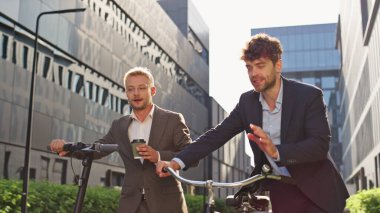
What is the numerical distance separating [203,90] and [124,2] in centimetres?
2886

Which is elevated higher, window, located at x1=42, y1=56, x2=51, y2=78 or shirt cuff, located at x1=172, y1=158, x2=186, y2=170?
window, located at x1=42, y1=56, x2=51, y2=78

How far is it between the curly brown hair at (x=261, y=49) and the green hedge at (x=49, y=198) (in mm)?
9066

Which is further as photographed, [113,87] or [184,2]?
[184,2]

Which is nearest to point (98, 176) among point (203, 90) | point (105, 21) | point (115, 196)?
point (105, 21)

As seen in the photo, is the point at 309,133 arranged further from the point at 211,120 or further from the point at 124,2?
the point at 211,120

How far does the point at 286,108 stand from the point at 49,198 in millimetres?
11253

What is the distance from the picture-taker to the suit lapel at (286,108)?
3234 millimetres

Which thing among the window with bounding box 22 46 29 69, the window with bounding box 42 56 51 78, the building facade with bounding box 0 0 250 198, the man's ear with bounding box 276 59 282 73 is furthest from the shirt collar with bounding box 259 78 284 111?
the window with bounding box 42 56 51 78

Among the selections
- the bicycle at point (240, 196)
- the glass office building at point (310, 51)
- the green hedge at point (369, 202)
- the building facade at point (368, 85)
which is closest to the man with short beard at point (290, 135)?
the bicycle at point (240, 196)

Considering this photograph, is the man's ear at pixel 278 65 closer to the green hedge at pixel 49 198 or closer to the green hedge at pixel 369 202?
the green hedge at pixel 49 198

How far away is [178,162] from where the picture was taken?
3.56m

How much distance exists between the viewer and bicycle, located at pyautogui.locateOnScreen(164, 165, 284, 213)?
2.94 m

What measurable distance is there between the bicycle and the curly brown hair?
658 millimetres

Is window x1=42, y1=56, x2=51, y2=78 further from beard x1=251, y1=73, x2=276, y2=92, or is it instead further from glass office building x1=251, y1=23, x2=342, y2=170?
glass office building x1=251, y1=23, x2=342, y2=170
